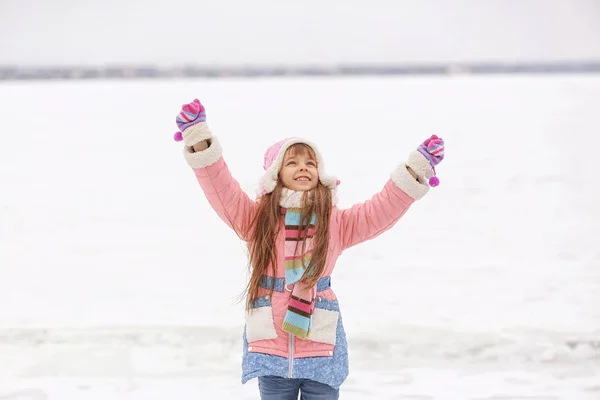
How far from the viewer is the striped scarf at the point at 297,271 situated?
134 centimetres

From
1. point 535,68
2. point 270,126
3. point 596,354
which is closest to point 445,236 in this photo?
point 596,354

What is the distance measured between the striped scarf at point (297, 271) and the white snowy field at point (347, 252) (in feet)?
3.22

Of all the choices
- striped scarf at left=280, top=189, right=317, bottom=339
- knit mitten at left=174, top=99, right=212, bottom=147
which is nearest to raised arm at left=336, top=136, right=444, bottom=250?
striped scarf at left=280, top=189, right=317, bottom=339

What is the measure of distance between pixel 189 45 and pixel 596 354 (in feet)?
13.1

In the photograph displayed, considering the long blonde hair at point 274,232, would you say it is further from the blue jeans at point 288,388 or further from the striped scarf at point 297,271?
the blue jeans at point 288,388

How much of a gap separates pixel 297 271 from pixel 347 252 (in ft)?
8.00

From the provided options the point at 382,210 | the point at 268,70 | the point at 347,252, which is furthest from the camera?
the point at 268,70

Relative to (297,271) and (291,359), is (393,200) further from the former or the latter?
(291,359)

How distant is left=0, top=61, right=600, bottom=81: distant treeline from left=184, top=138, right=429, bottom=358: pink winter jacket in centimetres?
455

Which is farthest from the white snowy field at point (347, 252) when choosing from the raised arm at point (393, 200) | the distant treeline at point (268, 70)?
the raised arm at point (393, 200)

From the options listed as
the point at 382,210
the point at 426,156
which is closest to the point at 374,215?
the point at 382,210

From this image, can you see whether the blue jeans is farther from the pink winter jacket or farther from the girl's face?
the girl's face

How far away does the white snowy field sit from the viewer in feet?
7.97

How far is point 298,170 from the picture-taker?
4.63 feet
